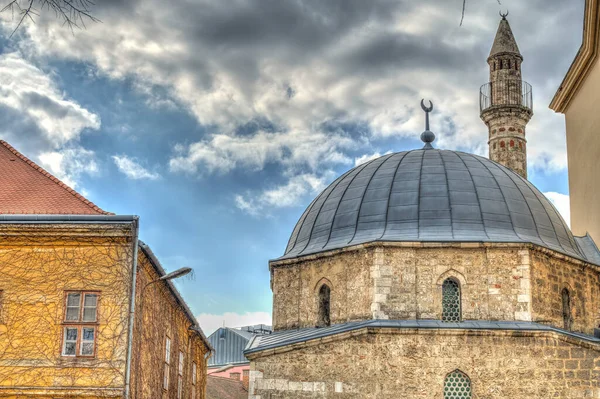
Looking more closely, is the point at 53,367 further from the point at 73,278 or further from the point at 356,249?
the point at 356,249

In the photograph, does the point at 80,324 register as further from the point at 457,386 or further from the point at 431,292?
the point at 431,292

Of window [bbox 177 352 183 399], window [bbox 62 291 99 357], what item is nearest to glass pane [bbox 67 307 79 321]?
window [bbox 62 291 99 357]

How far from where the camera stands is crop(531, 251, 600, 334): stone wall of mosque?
18.1 metres

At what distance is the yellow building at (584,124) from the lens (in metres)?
21.1

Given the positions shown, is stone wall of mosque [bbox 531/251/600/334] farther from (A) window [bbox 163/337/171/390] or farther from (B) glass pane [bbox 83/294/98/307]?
(B) glass pane [bbox 83/294/98/307]

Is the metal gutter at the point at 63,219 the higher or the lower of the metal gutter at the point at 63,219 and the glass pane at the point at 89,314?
the higher

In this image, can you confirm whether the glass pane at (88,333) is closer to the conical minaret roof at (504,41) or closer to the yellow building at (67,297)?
the yellow building at (67,297)

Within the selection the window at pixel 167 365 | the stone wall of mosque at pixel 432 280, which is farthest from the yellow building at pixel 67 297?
the stone wall of mosque at pixel 432 280

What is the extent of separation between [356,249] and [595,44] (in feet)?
26.0

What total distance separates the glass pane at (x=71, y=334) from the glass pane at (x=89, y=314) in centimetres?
24

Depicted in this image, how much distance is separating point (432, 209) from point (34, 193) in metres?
9.18

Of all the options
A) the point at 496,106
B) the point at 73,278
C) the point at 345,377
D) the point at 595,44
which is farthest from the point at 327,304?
the point at 496,106

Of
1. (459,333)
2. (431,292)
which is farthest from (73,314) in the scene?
(431,292)

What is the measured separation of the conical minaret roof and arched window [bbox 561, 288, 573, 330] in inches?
617
